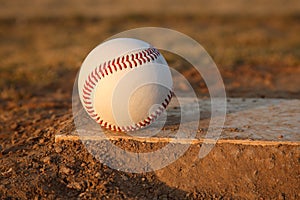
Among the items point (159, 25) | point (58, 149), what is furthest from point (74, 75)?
point (159, 25)

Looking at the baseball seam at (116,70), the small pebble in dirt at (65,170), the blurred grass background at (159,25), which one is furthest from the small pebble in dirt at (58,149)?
the blurred grass background at (159,25)

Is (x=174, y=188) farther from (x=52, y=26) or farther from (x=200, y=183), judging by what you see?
(x=52, y=26)

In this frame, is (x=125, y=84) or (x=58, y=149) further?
(x=58, y=149)

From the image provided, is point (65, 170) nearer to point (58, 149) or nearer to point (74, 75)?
point (58, 149)

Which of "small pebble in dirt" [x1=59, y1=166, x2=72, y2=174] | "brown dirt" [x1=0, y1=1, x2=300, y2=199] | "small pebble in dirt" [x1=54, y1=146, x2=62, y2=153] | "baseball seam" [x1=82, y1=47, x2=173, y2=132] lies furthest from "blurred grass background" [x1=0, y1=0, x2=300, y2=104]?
"small pebble in dirt" [x1=59, y1=166, x2=72, y2=174]

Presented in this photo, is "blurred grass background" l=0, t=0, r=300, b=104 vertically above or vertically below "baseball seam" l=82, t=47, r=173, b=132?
below

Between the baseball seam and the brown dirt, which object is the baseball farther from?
the brown dirt

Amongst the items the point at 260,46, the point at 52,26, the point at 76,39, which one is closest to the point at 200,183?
the point at 260,46
